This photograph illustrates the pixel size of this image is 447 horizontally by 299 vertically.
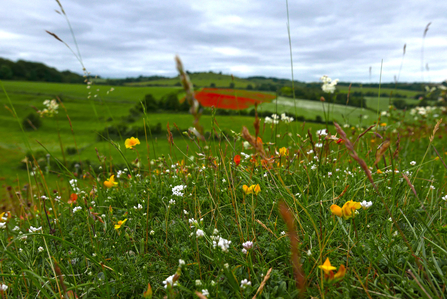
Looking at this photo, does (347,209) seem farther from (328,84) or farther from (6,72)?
(6,72)

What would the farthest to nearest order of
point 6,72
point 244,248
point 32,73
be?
point 32,73, point 6,72, point 244,248

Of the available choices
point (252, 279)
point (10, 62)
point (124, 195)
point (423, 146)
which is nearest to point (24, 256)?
point (124, 195)

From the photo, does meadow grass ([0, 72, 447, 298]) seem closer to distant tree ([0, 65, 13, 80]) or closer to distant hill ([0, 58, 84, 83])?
distant hill ([0, 58, 84, 83])

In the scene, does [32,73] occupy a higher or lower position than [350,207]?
higher

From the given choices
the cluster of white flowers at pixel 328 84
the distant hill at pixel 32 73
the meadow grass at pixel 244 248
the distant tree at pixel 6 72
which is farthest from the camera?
the distant hill at pixel 32 73

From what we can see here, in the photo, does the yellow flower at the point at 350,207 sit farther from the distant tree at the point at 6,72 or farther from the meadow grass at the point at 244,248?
the distant tree at the point at 6,72

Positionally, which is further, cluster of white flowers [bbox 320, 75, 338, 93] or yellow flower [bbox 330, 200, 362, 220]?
cluster of white flowers [bbox 320, 75, 338, 93]

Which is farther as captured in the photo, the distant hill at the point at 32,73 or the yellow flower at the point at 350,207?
the distant hill at the point at 32,73

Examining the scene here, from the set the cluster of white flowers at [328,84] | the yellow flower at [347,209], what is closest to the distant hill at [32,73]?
the cluster of white flowers at [328,84]

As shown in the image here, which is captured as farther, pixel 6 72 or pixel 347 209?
pixel 6 72

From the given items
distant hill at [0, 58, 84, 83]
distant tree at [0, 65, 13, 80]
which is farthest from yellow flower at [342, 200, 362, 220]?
distant tree at [0, 65, 13, 80]

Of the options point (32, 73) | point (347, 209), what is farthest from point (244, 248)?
point (32, 73)

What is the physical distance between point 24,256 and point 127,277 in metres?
1.09

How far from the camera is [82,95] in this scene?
46.0 m
